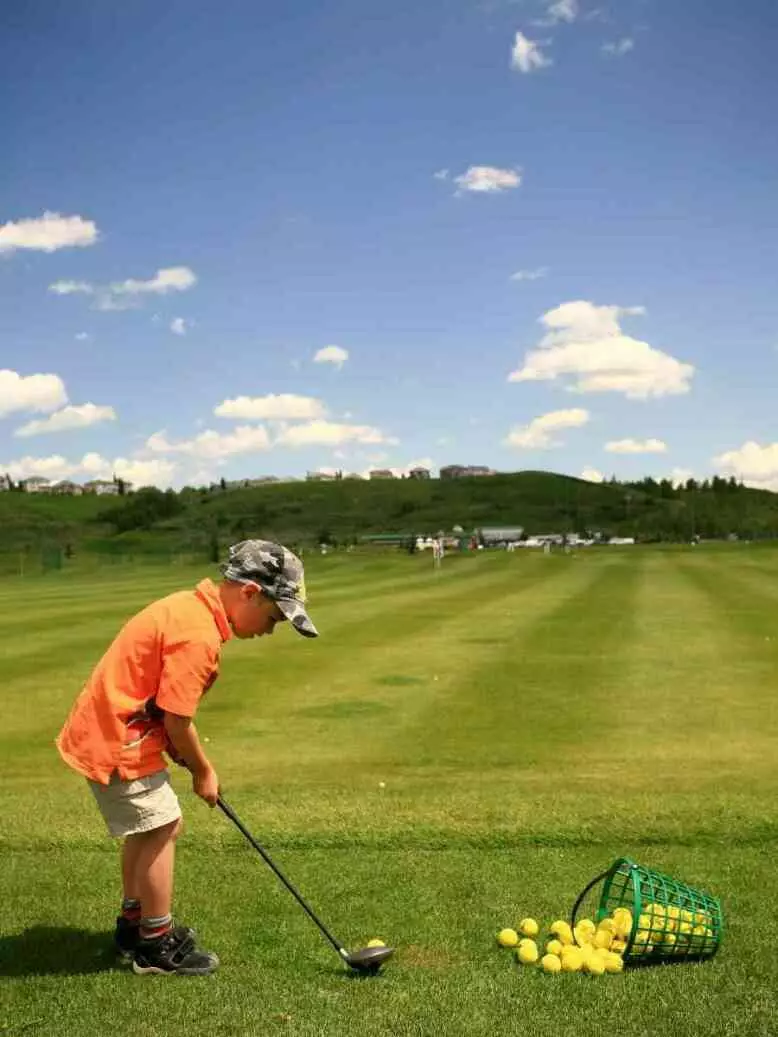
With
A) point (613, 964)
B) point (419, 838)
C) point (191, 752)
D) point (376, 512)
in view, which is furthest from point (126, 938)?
point (376, 512)

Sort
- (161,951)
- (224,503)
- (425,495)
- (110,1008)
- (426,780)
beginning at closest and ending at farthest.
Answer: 1. (110,1008)
2. (161,951)
3. (426,780)
4. (224,503)
5. (425,495)

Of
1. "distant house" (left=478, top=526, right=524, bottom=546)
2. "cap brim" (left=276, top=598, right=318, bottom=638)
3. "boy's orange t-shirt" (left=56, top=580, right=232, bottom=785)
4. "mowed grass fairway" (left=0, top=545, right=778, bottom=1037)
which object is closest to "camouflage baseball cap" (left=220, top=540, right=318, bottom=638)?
"cap brim" (left=276, top=598, right=318, bottom=638)

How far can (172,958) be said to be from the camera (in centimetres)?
516

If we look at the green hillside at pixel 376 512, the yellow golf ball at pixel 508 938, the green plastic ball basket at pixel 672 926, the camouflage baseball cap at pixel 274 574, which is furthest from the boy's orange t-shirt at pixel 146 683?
the green hillside at pixel 376 512

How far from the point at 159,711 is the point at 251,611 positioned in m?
0.66

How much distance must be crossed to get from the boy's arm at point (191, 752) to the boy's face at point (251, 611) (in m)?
0.48

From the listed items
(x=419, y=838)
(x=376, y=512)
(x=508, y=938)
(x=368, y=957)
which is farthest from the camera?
(x=376, y=512)

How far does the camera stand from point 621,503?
183 meters

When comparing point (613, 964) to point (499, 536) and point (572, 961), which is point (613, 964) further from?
point (499, 536)

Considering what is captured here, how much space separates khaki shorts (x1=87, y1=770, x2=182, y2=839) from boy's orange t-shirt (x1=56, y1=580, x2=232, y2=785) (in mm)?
68

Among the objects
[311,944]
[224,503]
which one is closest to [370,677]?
[311,944]

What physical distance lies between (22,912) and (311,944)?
1.70 meters

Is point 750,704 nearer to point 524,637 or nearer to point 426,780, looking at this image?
point 426,780

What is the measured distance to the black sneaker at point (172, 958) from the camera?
5148 millimetres
